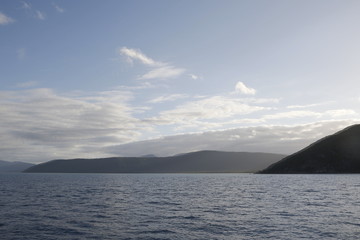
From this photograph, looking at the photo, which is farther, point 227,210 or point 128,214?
point 227,210

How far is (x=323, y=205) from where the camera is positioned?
62.8 m

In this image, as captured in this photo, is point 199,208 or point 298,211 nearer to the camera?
point 298,211

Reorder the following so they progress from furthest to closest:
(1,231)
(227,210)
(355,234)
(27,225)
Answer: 1. (227,210)
2. (27,225)
3. (1,231)
4. (355,234)

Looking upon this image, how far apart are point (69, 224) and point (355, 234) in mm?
37925

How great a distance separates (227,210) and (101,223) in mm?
24474

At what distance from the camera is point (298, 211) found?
5547 cm

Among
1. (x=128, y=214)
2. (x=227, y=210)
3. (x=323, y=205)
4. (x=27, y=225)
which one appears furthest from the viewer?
(x=323, y=205)

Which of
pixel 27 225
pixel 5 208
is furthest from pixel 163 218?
pixel 5 208

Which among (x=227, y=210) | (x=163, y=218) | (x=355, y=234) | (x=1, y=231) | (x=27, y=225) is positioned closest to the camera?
(x=355, y=234)

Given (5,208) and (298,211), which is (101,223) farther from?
(298,211)

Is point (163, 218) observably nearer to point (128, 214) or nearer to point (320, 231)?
point (128, 214)

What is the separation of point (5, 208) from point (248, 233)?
48635 millimetres

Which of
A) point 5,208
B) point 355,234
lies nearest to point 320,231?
point 355,234

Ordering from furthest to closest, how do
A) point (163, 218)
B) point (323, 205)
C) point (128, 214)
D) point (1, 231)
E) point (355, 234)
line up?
point (323, 205)
point (128, 214)
point (163, 218)
point (1, 231)
point (355, 234)
